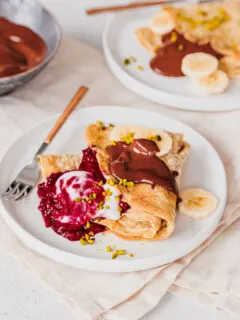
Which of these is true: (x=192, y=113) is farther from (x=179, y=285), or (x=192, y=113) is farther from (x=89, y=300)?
(x=89, y=300)

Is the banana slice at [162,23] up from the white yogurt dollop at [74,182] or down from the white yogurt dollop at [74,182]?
down

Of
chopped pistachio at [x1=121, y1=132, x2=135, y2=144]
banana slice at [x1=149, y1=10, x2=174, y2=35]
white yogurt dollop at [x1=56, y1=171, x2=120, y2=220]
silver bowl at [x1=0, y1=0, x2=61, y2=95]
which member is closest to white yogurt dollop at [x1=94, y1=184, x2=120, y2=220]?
white yogurt dollop at [x1=56, y1=171, x2=120, y2=220]

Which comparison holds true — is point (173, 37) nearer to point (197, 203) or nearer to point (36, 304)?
point (197, 203)

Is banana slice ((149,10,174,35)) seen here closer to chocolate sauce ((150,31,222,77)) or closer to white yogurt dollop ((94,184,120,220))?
chocolate sauce ((150,31,222,77))

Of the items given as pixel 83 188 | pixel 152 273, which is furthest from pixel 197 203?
pixel 83 188

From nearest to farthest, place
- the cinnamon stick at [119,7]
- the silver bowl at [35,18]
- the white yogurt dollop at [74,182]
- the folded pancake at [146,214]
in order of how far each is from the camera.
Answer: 1. the folded pancake at [146,214]
2. the white yogurt dollop at [74,182]
3. the silver bowl at [35,18]
4. the cinnamon stick at [119,7]

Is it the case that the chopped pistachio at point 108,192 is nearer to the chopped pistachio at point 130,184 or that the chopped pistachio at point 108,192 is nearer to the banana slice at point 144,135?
the chopped pistachio at point 130,184

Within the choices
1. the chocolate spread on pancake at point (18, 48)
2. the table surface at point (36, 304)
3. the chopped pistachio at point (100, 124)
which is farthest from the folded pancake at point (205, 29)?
the table surface at point (36, 304)
